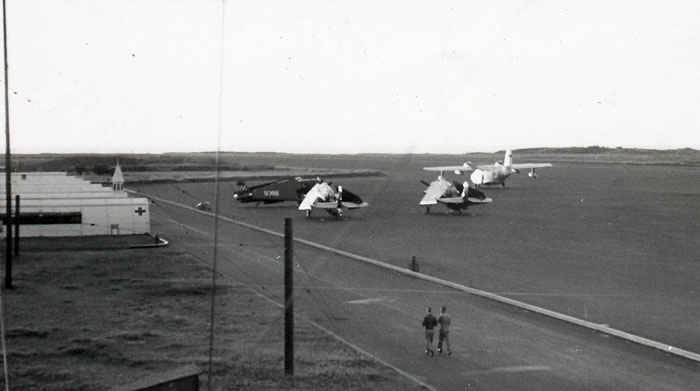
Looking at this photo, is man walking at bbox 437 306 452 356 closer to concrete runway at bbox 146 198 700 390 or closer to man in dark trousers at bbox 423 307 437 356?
man in dark trousers at bbox 423 307 437 356

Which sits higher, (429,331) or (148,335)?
(429,331)

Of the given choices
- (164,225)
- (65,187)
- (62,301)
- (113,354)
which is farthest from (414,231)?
(65,187)

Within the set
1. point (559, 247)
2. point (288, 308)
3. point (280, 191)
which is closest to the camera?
Answer: point (288, 308)

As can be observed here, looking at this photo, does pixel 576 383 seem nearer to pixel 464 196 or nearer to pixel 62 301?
pixel 62 301

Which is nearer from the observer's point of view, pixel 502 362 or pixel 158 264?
pixel 502 362

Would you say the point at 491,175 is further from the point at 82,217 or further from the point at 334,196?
the point at 82,217

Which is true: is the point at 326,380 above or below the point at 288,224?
below

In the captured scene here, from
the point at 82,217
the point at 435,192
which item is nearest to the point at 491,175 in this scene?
the point at 435,192

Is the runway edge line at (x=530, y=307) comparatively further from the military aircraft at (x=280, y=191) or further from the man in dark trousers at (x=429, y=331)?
the military aircraft at (x=280, y=191)
